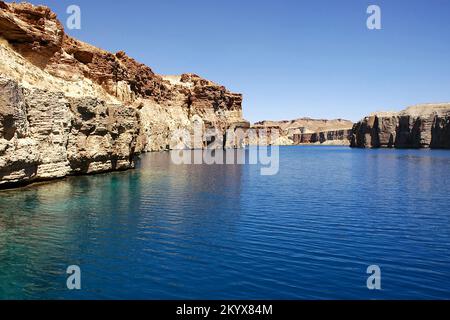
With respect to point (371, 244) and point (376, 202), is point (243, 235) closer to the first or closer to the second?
point (371, 244)

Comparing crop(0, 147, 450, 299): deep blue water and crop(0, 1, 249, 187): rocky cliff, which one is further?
crop(0, 1, 249, 187): rocky cliff

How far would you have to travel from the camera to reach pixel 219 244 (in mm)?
17734

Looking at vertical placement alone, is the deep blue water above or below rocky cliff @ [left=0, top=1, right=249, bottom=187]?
below

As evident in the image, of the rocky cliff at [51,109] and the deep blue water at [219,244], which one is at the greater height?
the rocky cliff at [51,109]

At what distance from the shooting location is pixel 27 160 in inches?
1212

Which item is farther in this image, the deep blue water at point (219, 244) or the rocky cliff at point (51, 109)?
the rocky cliff at point (51, 109)

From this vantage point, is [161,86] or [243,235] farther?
[161,86]

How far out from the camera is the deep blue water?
1259cm

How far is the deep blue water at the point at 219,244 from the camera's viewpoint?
41.3 feet

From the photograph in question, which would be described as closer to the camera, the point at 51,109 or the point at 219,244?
the point at 219,244

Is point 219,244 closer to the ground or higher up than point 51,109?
closer to the ground

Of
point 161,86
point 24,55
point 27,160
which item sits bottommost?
point 27,160
